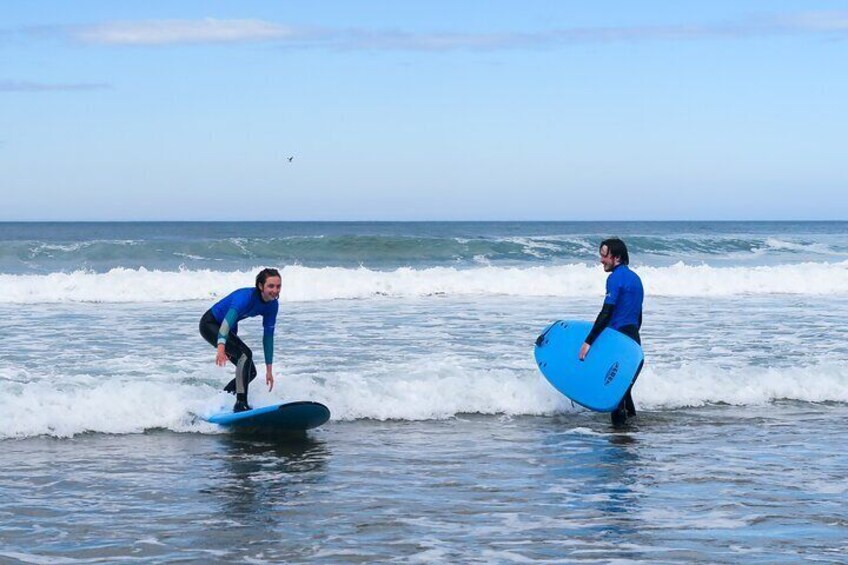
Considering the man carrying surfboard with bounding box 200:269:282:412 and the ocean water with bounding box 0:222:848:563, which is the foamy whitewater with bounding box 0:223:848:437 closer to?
the ocean water with bounding box 0:222:848:563

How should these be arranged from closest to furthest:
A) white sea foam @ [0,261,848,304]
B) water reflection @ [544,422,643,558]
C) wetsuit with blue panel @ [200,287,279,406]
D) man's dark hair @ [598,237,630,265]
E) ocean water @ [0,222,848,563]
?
ocean water @ [0,222,848,563], water reflection @ [544,422,643,558], wetsuit with blue panel @ [200,287,279,406], man's dark hair @ [598,237,630,265], white sea foam @ [0,261,848,304]

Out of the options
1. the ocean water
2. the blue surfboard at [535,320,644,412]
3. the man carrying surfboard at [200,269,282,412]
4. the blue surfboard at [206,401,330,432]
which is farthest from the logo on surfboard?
the man carrying surfboard at [200,269,282,412]

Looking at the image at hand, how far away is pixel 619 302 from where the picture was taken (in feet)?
30.0

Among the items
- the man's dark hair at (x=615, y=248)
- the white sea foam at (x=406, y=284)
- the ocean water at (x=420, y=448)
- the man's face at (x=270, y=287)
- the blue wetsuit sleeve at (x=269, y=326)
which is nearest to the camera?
the ocean water at (x=420, y=448)

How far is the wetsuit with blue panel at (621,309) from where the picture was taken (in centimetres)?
905

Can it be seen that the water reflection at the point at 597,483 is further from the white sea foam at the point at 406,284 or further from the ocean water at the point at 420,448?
the white sea foam at the point at 406,284

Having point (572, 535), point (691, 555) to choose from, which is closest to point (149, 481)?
point (572, 535)

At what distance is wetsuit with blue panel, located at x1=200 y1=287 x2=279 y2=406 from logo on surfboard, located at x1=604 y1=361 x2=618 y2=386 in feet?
9.62

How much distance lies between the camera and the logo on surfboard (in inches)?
356

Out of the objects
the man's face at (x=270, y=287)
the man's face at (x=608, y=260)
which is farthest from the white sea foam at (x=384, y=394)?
the man's face at (x=608, y=260)

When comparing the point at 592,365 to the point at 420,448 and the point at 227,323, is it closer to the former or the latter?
the point at 420,448

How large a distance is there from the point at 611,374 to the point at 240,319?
327cm

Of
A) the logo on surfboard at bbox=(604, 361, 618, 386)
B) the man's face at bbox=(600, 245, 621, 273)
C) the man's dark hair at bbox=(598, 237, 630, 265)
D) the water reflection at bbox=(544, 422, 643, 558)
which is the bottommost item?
the water reflection at bbox=(544, 422, 643, 558)

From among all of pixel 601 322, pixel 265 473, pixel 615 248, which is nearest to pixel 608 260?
pixel 615 248
